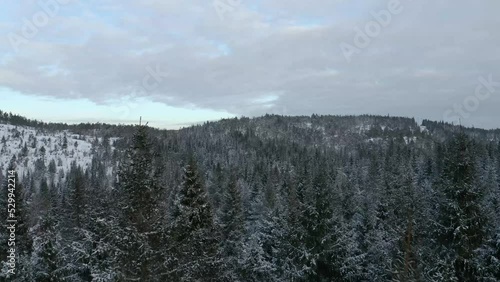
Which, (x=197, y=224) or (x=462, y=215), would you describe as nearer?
(x=462, y=215)

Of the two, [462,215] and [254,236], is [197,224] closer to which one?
[462,215]

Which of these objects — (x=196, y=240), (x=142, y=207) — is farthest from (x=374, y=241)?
(x=142, y=207)

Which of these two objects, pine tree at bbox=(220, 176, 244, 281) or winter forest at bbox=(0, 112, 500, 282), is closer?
winter forest at bbox=(0, 112, 500, 282)

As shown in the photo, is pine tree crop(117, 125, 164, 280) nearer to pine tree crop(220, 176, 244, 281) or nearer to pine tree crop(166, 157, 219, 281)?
pine tree crop(166, 157, 219, 281)

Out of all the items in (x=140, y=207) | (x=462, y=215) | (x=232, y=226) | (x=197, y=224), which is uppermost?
(x=140, y=207)

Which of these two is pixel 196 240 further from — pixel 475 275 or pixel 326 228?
pixel 475 275

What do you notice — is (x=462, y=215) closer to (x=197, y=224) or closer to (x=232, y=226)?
(x=197, y=224)

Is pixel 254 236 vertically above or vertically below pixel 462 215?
below

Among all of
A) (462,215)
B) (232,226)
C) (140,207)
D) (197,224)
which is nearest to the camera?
(140,207)

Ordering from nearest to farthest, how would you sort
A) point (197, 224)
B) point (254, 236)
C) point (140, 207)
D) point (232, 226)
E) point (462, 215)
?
point (140, 207)
point (462, 215)
point (197, 224)
point (232, 226)
point (254, 236)

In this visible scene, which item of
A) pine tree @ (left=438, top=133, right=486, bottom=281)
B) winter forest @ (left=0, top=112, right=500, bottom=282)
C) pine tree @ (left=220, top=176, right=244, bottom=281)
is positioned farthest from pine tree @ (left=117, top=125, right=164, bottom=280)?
pine tree @ (left=220, top=176, right=244, bottom=281)

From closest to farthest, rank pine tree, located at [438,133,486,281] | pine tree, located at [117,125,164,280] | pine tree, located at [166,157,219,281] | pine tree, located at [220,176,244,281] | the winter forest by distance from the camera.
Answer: pine tree, located at [117,125,164,280] < the winter forest < pine tree, located at [438,133,486,281] < pine tree, located at [166,157,219,281] < pine tree, located at [220,176,244,281]

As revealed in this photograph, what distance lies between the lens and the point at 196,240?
19.4m

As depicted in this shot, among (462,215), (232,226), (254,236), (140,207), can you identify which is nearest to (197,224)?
(140,207)
